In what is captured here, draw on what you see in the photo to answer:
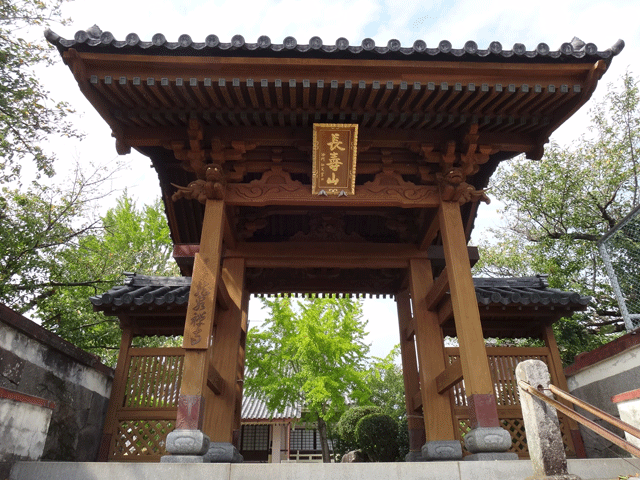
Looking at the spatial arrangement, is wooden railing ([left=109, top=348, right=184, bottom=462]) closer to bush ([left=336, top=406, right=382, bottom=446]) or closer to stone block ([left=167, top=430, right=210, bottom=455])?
stone block ([left=167, top=430, right=210, bottom=455])

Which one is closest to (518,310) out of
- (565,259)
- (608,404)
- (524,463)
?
(608,404)

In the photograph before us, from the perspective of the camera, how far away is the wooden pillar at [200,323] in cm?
457

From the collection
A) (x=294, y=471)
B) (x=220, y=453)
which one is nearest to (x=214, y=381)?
(x=220, y=453)

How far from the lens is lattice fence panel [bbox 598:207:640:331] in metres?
6.88

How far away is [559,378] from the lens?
754cm

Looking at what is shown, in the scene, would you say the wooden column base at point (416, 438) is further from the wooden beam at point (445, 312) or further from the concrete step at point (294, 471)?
the concrete step at point (294, 471)

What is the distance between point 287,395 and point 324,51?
1510 cm

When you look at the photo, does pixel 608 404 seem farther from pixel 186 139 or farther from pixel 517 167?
pixel 517 167

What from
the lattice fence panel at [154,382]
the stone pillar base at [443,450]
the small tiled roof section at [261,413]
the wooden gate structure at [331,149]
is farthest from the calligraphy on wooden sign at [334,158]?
the small tiled roof section at [261,413]

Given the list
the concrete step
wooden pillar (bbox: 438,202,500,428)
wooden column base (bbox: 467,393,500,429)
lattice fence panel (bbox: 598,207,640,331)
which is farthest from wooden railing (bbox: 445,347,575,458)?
the concrete step

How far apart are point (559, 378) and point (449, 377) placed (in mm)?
3100

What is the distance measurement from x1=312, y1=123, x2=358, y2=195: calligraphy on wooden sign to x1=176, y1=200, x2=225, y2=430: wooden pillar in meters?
1.45

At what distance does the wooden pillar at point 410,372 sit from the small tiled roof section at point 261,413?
11.9 metres

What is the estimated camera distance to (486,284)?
8.53 meters
